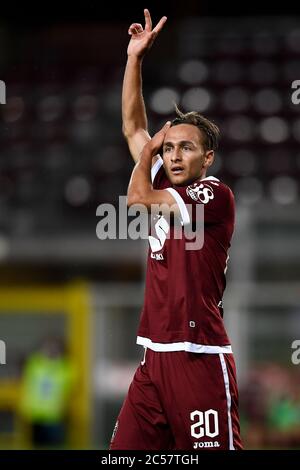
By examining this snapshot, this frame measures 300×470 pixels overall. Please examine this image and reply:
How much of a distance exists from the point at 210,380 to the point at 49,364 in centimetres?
712

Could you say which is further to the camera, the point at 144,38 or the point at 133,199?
the point at 144,38

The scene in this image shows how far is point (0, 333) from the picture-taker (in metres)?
10.7

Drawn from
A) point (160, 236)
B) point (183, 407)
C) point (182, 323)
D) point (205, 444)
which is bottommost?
point (205, 444)

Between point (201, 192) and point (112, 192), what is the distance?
8565 mm

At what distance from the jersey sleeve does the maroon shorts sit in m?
0.55

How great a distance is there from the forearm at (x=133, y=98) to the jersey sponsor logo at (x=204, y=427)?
1.33 m

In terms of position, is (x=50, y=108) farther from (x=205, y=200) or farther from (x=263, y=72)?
(x=205, y=200)

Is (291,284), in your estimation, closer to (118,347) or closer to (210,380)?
(118,347)

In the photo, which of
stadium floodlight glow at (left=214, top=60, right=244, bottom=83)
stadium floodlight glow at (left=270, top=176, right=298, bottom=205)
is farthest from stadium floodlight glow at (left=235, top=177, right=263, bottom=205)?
stadium floodlight glow at (left=214, top=60, right=244, bottom=83)

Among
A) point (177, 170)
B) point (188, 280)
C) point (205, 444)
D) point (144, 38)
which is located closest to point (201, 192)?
point (177, 170)

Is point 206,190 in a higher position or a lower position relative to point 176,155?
lower

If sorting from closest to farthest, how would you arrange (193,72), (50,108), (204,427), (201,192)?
(204,427), (201,192), (50,108), (193,72)

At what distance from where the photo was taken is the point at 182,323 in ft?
13.0

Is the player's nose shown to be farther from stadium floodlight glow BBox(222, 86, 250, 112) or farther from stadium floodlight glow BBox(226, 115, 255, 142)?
stadium floodlight glow BBox(222, 86, 250, 112)
